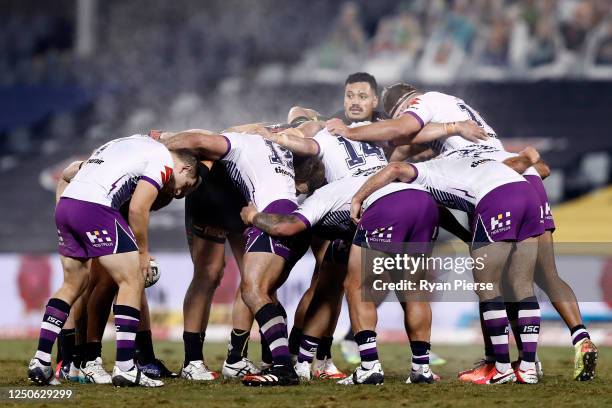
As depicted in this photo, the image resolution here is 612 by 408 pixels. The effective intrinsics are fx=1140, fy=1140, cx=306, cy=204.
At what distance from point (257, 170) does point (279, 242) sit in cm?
76

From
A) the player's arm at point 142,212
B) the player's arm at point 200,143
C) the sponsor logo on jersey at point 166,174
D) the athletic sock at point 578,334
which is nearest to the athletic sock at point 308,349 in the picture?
the player's arm at point 142,212

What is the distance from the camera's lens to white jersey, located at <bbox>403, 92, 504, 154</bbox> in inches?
398

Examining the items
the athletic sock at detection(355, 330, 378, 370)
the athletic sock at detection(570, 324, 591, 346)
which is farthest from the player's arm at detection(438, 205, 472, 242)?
the athletic sock at detection(355, 330, 378, 370)

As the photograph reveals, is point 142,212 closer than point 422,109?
Yes

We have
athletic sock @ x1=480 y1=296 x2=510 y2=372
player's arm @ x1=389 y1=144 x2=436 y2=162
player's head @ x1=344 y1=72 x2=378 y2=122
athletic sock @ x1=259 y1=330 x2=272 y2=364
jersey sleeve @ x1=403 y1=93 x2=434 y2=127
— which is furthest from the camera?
player's head @ x1=344 y1=72 x2=378 y2=122

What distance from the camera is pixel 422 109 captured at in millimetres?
10125

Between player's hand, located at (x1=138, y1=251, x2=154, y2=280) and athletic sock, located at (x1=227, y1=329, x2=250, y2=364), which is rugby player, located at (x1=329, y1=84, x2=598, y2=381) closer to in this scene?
athletic sock, located at (x1=227, y1=329, x2=250, y2=364)

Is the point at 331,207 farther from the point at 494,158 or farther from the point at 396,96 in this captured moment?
the point at 396,96

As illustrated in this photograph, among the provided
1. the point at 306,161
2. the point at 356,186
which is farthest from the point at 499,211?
the point at 306,161

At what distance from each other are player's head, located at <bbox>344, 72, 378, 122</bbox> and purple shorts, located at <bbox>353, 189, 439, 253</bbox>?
1642 millimetres

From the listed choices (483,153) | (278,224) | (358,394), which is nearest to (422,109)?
(483,153)

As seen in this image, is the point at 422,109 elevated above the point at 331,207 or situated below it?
above

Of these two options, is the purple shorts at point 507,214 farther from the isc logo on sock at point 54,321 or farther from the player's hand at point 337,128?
the isc logo on sock at point 54,321

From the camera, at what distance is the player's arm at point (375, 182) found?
30.4ft
